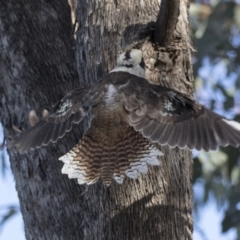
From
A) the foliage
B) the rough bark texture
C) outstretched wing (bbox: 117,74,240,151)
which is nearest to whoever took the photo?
outstretched wing (bbox: 117,74,240,151)

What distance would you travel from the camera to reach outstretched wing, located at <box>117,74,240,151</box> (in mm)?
2805

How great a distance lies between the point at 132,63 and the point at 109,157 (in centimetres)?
37

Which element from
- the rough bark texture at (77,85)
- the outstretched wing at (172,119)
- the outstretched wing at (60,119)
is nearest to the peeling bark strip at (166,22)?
the rough bark texture at (77,85)

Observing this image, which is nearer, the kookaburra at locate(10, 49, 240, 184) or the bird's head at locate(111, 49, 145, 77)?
the kookaburra at locate(10, 49, 240, 184)

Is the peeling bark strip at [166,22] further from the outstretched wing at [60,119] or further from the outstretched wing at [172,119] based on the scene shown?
the outstretched wing at [60,119]

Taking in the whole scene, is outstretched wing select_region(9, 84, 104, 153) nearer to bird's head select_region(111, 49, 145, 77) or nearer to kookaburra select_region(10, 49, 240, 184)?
kookaburra select_region(10, 49, 240, 184)

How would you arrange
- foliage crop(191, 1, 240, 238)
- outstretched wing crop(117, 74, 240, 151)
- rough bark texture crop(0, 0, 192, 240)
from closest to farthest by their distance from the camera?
outstretched wing crop(117, 74, 240, 151), rough bark texture crop(0, 0, 192, 240), foliage crop(191, 1, 240, 238)

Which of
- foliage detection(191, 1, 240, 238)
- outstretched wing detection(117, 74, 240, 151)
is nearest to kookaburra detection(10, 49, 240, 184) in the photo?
outstretched wing detection(117, 74, 240, 151)

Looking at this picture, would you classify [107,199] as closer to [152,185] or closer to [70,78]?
[152,185]

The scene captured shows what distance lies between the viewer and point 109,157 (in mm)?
2963

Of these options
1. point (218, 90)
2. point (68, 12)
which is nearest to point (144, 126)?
point (68, 12)

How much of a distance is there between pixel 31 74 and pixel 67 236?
0.72 m

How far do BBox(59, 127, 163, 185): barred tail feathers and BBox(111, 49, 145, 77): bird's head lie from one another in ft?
0.76

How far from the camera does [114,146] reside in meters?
3.00
